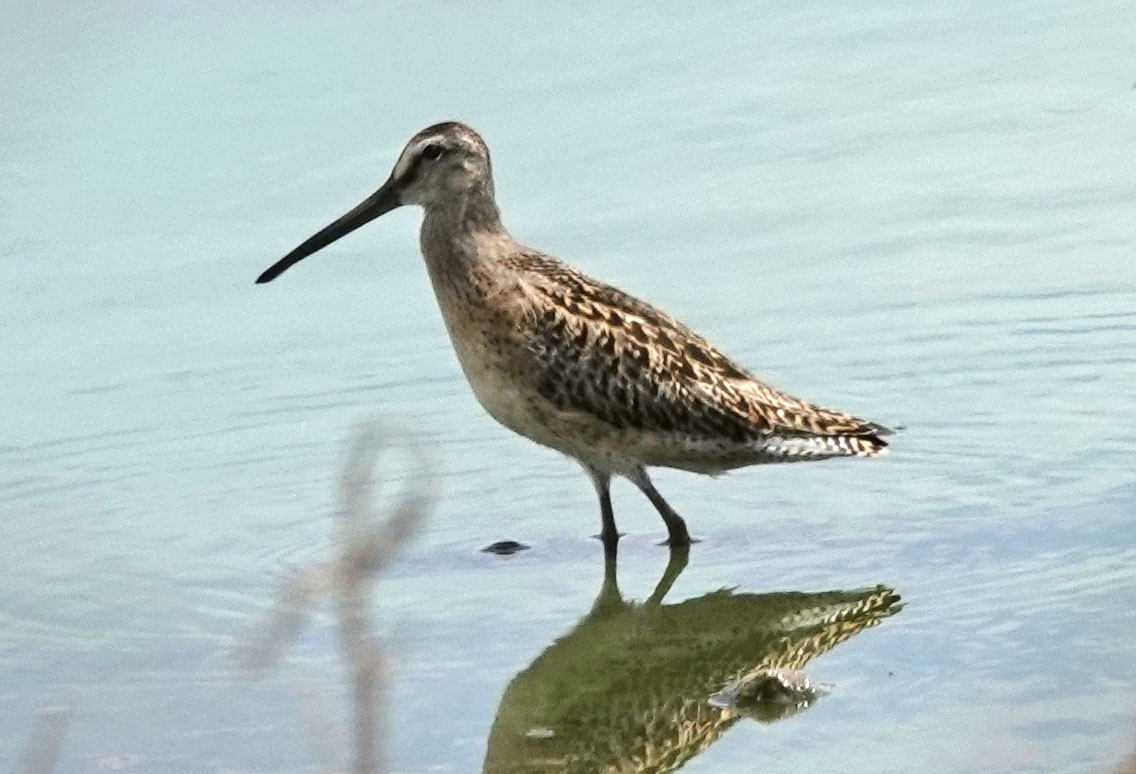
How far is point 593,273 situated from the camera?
10.0 m

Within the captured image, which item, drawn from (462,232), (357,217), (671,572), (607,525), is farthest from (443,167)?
(671,572)

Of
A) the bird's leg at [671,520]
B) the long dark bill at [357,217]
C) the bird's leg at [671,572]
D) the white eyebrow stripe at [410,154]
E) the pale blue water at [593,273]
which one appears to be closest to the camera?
the pale blue water at [593,273]

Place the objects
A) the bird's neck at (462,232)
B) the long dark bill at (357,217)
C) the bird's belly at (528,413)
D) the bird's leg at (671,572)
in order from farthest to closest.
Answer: the long dark bill at (357,217) < the bird's neck at (462,232) < the bird's belly at (528,413) < the bird's leg at (671,572)

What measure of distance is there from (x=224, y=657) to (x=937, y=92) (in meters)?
5.67

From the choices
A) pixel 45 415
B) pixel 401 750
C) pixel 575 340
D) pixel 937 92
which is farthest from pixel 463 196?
pixel 937 92

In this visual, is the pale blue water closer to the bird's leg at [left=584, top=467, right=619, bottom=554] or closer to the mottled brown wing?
the bird's leg at [left=584, top=467, right=619, bottom=554]

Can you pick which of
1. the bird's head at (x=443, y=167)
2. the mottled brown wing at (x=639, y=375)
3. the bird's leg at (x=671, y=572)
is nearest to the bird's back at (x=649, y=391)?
the mottled brown wing at (x=639, y=375)

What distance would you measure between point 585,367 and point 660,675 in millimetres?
1531

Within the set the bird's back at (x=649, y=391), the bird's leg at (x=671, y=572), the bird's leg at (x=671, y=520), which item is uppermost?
the bird's back at (x=649, y=391)

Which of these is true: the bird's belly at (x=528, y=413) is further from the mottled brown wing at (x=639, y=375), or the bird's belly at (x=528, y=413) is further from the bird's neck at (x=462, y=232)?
the bird's neck at (x=462, y=232)

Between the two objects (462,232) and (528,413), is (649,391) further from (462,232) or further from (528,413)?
(462,232)

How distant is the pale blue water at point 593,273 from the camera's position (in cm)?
657

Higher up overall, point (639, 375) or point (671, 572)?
point (639, 375)

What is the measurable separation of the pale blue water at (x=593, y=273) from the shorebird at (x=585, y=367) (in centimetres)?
22
